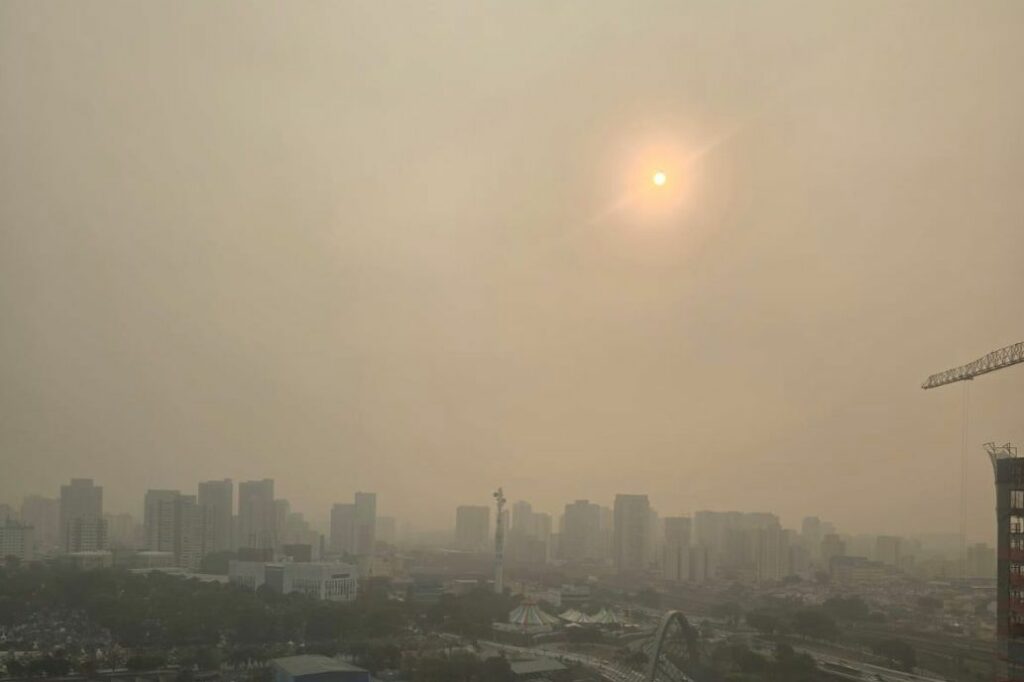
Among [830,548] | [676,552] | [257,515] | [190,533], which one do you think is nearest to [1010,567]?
[830,548]

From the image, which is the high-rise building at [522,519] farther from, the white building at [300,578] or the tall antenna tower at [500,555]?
the white building at [300,578]

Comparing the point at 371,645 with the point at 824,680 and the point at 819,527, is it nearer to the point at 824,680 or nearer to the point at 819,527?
the point at 824,680

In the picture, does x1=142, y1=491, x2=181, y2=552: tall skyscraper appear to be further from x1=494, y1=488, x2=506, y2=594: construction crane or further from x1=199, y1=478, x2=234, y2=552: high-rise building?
x1=494, y1=488, x2=506, y2=594: construction crane

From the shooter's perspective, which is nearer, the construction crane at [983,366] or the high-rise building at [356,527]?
the construction crane at [983,366]

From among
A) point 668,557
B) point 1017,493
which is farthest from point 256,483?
point 1017,493

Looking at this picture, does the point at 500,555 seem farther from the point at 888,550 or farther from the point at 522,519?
the point at 888,550

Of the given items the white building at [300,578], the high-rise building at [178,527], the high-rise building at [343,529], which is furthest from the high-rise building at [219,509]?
the high-rise building at [343,529]
